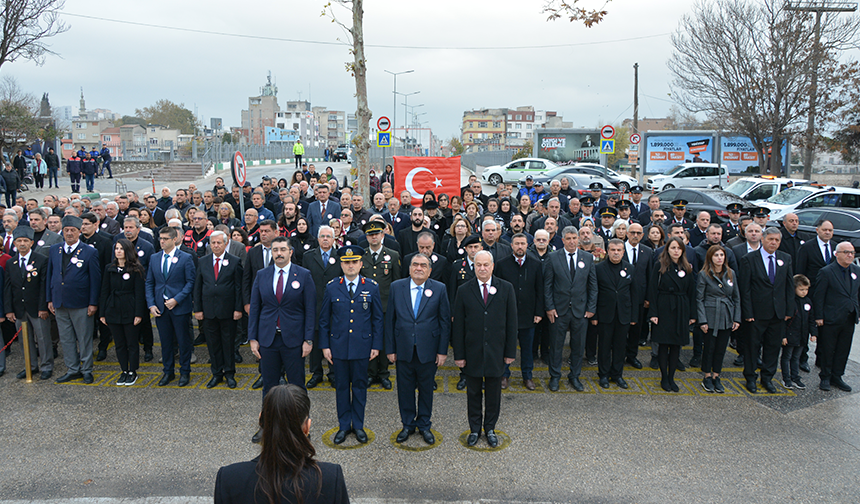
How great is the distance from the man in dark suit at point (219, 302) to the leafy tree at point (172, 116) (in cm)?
11237

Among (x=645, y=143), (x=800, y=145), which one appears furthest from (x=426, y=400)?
(x=645, y=143)

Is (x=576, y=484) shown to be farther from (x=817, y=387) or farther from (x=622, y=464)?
(x=817, y=387)

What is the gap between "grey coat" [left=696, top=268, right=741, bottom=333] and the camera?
22.6 ft

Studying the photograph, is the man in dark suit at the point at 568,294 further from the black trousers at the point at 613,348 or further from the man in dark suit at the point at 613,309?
the black trousers at the point at 613,348

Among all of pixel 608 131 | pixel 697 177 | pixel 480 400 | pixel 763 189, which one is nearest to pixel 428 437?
pixel 480 400

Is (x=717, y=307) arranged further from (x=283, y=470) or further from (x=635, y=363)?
(x=283, y=470)

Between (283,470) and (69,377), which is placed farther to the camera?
(69,377)

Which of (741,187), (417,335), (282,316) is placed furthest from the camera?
(741,187)

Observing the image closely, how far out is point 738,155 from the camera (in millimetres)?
36594

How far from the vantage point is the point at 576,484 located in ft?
15.5

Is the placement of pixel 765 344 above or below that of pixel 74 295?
below

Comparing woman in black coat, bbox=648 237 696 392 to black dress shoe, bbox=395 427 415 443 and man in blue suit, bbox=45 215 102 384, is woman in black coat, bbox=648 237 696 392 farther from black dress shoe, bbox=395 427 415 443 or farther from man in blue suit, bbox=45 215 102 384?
man in blue suit, bbox=45 215 102 384

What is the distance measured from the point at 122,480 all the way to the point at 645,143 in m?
38.3

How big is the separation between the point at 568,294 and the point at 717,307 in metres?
1.93
